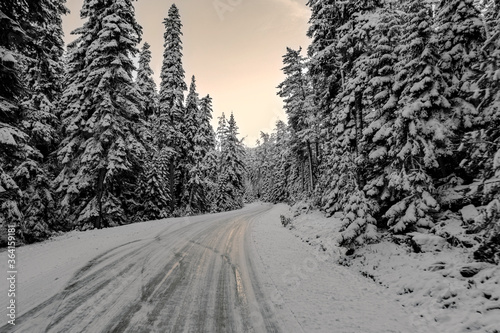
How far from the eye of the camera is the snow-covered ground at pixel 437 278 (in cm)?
532

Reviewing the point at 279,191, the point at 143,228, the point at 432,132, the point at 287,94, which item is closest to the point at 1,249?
the point at 143,228

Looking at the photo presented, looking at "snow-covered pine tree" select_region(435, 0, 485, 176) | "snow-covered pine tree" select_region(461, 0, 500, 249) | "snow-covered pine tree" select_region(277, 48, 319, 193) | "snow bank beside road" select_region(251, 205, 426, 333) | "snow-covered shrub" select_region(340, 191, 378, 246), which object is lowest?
"snow bank beside road" select_region(251, 205, 426, 333)

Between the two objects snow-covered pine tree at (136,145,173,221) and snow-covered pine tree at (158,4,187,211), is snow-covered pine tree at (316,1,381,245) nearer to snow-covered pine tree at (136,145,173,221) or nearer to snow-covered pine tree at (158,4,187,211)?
snow-covered pine tree at (136,145,173,221)

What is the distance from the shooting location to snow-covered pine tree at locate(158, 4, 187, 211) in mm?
27656

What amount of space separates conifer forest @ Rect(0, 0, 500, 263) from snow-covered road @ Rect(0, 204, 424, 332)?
9.26ft

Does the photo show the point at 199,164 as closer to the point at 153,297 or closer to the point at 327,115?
the point at 327,115

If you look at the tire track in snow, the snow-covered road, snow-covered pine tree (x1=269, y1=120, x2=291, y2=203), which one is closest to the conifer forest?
the snow-covered road

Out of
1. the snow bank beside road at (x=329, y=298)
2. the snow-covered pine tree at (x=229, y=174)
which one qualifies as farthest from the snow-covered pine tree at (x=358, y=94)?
the snow-covered pine tree at (x=229, y=174)

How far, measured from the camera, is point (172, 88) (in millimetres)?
27969

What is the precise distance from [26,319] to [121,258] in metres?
4.03

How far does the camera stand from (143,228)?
15234 millimetres

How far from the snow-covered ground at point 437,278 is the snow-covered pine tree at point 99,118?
47.3ft

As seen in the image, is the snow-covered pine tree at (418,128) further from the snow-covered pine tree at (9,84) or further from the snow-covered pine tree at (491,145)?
the snow-covered pine tree at (9,84)

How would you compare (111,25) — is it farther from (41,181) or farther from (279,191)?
(279,191)
